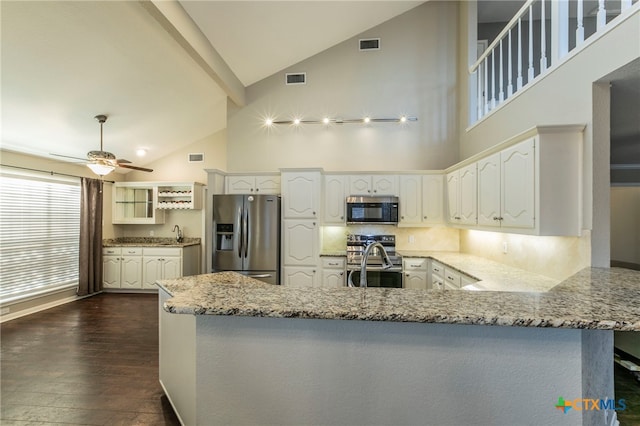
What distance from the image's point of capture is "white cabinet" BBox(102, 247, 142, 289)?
17.3 feet

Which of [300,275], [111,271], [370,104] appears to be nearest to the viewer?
[300,275]

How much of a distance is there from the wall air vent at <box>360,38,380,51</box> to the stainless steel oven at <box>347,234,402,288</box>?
123 inches

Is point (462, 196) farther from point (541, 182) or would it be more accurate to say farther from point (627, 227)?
point (627, 227)

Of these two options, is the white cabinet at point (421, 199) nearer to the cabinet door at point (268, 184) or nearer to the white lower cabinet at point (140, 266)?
the cabinet door at point (268, 184)

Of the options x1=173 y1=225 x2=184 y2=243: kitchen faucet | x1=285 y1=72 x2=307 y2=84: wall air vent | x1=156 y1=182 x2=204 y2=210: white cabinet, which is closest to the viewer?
x1=285 y1=72 x2=307 y2=84: wall air vent

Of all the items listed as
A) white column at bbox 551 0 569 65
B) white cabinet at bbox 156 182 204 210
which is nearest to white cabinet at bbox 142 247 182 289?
white cabinet at bbox 156 182 204 210

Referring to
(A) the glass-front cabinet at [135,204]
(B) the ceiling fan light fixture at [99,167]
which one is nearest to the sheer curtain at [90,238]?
(A) the glass-front cabinet at [135,204]

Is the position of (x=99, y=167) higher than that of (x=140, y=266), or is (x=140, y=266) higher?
(x=99, y=167)

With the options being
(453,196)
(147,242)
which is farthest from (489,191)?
(147,242)

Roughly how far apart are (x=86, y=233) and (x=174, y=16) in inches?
165

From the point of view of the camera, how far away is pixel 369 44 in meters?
4.71

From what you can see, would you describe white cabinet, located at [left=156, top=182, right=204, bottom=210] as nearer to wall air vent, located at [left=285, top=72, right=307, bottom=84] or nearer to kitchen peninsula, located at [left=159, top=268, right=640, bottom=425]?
wall air vent, located at [left=285, top=72, right=307, bottom=84]

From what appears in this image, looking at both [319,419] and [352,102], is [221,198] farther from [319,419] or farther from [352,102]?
[319,419]

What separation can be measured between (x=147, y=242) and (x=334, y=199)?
404cm
